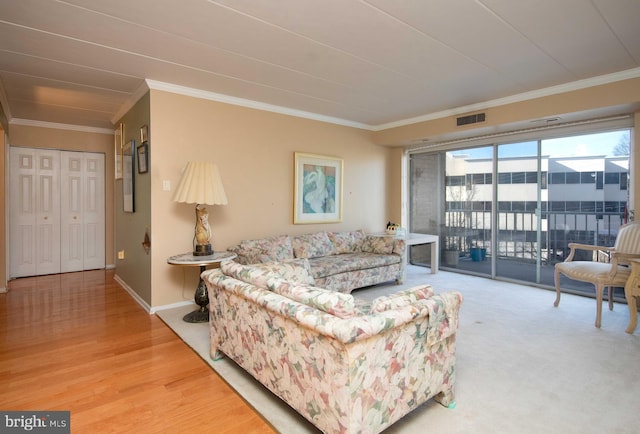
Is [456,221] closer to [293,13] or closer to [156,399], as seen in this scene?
[293,13]

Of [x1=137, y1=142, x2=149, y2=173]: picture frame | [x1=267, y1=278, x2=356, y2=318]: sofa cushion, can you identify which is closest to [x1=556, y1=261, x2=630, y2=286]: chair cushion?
[x1=267, y1=278, x2=356, y2=318]: sofa cushion

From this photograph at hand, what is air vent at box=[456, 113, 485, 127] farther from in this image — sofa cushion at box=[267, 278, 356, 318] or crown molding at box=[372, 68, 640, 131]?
sofa cushion at box=[267, 278, 356, 318]

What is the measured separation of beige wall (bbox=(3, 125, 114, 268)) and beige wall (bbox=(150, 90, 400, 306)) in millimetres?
3058

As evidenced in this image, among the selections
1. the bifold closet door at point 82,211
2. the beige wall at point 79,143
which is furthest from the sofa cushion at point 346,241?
the bifold closet door at point 82,211

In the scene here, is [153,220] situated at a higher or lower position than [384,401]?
higher

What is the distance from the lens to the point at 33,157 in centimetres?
542

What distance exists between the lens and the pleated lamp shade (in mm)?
3461

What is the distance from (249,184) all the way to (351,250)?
5.83 ft

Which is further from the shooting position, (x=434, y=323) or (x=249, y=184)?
(x=249, y=184)

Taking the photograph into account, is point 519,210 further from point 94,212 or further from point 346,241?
point 94,212

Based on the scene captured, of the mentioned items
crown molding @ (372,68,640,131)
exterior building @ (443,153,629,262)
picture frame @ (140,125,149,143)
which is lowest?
exterior building @ (443,153,629,262)

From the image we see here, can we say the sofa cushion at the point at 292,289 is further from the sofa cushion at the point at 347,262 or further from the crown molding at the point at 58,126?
the crown molding at the point at 58,126

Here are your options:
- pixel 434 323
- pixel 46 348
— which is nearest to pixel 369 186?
pixel 434 323

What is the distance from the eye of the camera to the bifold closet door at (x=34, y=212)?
5316mm
